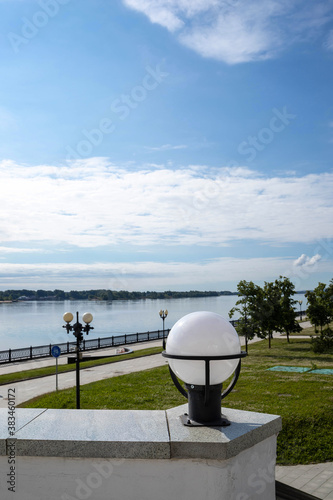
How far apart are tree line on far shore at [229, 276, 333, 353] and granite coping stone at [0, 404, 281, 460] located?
20680 mm

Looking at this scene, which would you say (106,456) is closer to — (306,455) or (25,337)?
(306,455)

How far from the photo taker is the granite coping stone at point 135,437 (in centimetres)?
260

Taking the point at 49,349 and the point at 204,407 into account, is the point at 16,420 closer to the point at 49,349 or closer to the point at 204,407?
the point at 204,407

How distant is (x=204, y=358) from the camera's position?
2859 mm

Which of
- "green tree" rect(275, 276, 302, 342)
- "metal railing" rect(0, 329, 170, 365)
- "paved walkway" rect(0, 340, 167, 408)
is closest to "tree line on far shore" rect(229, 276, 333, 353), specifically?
"green tree" rect(275, 276, 302, 342)

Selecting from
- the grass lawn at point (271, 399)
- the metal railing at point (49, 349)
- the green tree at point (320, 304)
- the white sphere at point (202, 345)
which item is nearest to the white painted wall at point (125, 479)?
the white sphere at point (202, 345)

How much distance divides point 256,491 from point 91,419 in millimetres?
1274

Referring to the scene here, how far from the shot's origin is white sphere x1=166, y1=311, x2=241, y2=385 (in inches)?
114

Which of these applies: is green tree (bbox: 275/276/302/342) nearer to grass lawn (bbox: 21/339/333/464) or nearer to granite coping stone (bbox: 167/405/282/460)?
grass lawn (bbox: 21/339/333/464)

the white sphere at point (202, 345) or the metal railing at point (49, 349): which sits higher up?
the white sphere at point (202, 345)

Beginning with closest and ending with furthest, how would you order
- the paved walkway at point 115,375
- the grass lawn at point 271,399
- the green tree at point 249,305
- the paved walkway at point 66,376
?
the paved walkway at point 115,375, the grass lawn at point 271,399, the paved walkway at point 66,376, the green tree at point 249,305

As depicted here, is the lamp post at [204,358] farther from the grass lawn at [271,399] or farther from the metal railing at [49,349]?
the metal railing at [49,349]

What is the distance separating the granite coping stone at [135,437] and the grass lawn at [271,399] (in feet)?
19.4

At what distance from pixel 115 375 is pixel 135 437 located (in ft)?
54.5
